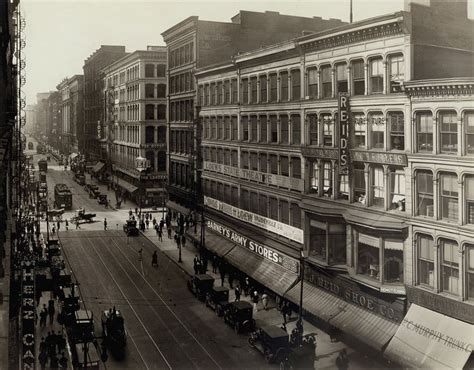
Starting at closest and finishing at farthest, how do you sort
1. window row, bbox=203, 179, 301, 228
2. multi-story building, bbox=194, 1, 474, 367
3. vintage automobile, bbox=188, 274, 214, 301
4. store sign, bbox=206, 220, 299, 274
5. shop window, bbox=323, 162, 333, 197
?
1. multi-story building, bbox=194, 1, 474, 367
2. shop window, bbox=323, 162, 333, 197
3. store sign, bbox=206, 220, 299, 274
4. window row, bbox=203, 179, 301, 228
5. vintage automobile, bbox=188, 274, 214, 301

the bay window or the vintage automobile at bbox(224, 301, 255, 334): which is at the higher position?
the bay window

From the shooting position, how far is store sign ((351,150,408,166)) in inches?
1066

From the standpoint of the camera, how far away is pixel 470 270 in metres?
23.6

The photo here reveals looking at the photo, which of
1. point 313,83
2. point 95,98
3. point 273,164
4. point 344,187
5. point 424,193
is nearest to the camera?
point 424,193

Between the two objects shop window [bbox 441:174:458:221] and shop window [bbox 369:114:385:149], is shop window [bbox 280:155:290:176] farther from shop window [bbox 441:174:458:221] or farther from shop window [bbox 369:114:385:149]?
shop window [bbox 441:174:458:221]

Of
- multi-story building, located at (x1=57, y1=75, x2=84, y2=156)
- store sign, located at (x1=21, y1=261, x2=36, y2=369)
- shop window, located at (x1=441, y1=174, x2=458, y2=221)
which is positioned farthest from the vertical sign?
multi-story building, located at (x1=57, y1=75, x2=84, y2=156)

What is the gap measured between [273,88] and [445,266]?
20.0 meters

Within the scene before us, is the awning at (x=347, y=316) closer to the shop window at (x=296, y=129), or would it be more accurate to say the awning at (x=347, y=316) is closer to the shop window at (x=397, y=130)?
the shop window at (x=397, y=130)

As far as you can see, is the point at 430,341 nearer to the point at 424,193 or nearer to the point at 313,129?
the point at 424,193

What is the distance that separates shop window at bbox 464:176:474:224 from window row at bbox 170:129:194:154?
38.7 meters

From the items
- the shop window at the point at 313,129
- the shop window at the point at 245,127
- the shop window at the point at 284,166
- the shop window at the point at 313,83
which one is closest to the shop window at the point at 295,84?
the shop window at the point at 313,83

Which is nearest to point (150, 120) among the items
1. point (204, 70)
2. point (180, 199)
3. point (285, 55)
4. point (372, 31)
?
point (180, 199)

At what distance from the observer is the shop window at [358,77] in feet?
99.0

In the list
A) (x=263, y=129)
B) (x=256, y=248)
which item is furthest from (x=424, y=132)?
(x=256, y=248)
